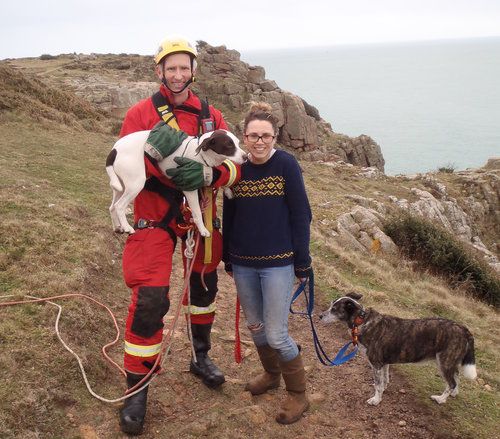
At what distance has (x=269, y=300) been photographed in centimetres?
391

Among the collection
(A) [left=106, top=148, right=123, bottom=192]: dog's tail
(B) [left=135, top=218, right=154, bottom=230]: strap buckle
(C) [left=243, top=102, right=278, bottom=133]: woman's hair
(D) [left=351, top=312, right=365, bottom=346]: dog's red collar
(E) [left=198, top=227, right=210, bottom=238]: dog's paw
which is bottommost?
(D) [left=351, top=312, right=365, bottom=346]: dog's red collar

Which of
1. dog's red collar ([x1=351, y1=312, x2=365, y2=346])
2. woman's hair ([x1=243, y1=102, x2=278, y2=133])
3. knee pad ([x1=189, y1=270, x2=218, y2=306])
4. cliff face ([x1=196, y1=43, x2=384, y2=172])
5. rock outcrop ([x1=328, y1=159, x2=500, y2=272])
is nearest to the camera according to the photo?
woman's hair ([x1=243, y1=102, x2=278, y2=133])

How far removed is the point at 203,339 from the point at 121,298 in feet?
6.88

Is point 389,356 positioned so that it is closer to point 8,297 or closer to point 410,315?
point 410,315

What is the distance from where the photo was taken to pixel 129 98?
2633 cm

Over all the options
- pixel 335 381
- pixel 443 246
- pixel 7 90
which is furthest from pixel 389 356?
pixel 7 90

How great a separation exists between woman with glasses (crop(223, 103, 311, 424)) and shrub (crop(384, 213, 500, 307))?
9.02 metres

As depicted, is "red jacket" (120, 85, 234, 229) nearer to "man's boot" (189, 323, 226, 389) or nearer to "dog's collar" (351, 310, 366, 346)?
"man's boot" (189, 323, 226, 389)

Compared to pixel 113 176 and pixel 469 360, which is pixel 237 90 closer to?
pixel 469 360

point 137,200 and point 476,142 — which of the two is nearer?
point 137,200

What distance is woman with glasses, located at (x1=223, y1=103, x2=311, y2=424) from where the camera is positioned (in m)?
3.83

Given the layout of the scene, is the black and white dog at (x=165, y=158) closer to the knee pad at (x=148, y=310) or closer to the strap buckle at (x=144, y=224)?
the strap buckle at (x=144, y=224)

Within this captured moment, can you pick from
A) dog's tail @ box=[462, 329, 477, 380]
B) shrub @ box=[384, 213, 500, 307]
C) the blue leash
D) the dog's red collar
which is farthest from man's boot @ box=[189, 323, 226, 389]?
shrub @ box=[384, 213, 500, 307]

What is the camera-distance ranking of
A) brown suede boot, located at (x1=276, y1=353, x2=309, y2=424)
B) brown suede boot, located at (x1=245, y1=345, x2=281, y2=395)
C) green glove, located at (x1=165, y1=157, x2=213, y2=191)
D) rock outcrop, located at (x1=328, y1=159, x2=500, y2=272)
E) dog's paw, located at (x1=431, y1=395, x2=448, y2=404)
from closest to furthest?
green glove, located at (x1=165, y1=157, x2=213, y2=191)
brown suede boot, located at (x1=276, y1=353, x2=309, y2=424)
brown suede boot, located at (x1=245, y1=345, x2=281, y2=395)
dog's paw, located at (x1=431, y1=395, x2=448, y2=404)
rock outcrop, located at (x1=328, y1=159, x2=500, y2=272)
